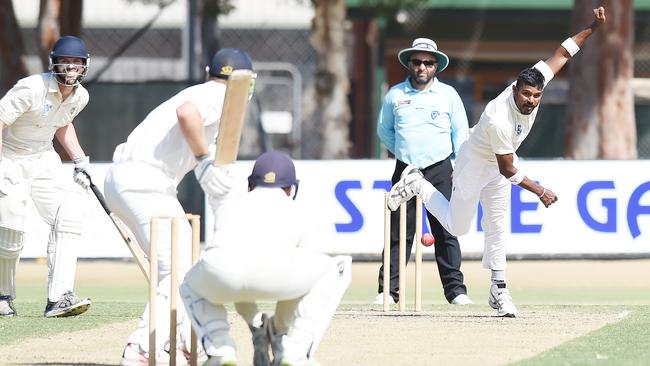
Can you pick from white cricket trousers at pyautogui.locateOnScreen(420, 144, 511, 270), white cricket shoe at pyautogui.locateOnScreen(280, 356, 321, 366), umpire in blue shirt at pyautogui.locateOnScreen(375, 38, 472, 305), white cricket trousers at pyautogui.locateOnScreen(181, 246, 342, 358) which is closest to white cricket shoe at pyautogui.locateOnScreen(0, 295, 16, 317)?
umpire in blue shirt at pyautogui.locateOnScreen(375, 38, 472, 305)

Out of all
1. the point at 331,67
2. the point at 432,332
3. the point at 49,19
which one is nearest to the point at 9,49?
the point at 49,19

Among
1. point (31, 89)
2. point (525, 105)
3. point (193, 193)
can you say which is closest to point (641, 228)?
point (193, 193)

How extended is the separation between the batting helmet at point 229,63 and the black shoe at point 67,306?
3.00 metres

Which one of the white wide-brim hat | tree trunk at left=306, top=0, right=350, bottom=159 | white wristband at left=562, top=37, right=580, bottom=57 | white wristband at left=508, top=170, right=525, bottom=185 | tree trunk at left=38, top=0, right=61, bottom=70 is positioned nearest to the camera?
white wristband at left=508, top=170, right=525, bottom=185

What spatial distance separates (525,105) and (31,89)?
3179mm

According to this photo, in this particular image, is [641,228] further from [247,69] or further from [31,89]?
[247,69]

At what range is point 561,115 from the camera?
2111 cm

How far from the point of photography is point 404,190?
10758 mm

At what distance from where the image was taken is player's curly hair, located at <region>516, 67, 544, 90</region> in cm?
945

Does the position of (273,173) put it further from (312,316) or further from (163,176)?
(163,176)

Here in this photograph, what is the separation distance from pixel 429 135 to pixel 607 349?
357 centimetres

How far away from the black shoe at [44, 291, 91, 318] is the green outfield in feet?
0.23

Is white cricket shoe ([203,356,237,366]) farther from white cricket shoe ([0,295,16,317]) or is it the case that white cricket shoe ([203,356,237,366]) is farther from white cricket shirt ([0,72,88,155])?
white cricket shoe ([0,295,16,317])

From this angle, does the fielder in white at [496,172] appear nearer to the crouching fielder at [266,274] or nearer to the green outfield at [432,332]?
the green outfield at [432,332]
